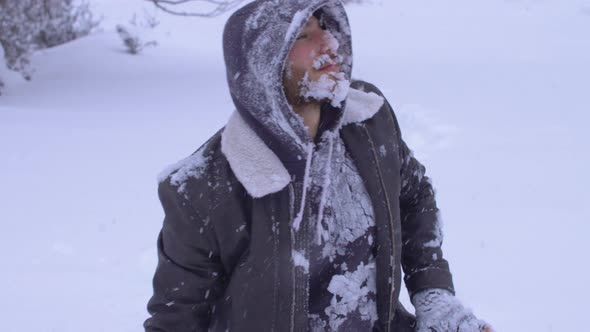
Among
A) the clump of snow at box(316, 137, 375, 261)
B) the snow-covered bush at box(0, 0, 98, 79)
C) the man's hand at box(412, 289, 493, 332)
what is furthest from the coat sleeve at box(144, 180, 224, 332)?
the snow-covered bush at box(0, 0, 98, 79)

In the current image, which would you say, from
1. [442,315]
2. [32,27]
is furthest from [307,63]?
[32,27]

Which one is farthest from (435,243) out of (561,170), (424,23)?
(424,23)

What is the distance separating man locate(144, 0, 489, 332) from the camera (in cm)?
125

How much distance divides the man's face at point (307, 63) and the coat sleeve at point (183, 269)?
33cm

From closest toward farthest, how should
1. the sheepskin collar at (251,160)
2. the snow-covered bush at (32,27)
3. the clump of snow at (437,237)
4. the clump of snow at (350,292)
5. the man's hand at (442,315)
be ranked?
the sheepskin collar at (251,160) < the clump of snow at (350,292) < the man's hand at (442,315) < the clump of snow at (437,237) < the snow-covered bush at (32,27)

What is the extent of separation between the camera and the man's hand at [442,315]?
56.6 inches

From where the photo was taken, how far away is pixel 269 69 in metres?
1.22

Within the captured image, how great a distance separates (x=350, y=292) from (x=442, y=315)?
0.28 metres

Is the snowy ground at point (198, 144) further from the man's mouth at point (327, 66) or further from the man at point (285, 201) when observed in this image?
the man's mouth at point (327, 66)

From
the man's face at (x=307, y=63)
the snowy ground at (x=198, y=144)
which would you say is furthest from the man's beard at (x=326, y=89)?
the snowy ground at (x=198, y=144)

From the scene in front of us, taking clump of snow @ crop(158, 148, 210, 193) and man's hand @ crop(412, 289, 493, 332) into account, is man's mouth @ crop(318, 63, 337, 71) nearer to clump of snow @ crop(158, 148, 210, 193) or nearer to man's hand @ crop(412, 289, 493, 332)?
clump of snow @ crop(158, 148, 210, 193)

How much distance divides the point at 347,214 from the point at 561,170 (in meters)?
3.58

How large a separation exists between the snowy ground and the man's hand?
1.40 metres

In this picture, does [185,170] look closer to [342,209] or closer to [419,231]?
[342,209]
